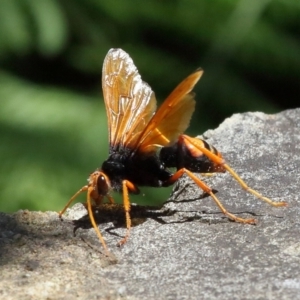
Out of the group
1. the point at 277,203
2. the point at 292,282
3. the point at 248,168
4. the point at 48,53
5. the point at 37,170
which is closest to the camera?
the point at 292,282

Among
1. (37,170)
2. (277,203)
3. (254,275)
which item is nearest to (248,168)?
(277,203)

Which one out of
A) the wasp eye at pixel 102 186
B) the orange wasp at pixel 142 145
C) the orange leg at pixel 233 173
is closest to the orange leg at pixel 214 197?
the orange wasp at pixel 142 145

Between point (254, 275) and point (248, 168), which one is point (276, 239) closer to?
point (254, 275)

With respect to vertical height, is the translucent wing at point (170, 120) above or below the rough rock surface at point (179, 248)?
above

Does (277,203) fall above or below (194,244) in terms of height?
above

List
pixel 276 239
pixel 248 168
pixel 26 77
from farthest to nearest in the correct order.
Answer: pixel 26 77
pixel 248 168
pixel 276 239

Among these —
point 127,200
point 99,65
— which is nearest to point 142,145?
point 127,200

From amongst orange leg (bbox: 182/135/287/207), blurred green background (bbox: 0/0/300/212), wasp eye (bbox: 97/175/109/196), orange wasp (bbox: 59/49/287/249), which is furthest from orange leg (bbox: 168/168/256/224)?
blurred green background (bbox: 0/0/300/212)

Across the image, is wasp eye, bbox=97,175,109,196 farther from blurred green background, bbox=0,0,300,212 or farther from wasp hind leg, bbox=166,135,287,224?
blurred green background, bbox=0,0,300,212

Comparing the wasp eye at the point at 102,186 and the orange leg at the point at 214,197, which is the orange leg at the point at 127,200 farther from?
the orange leg at the point at 214,197
